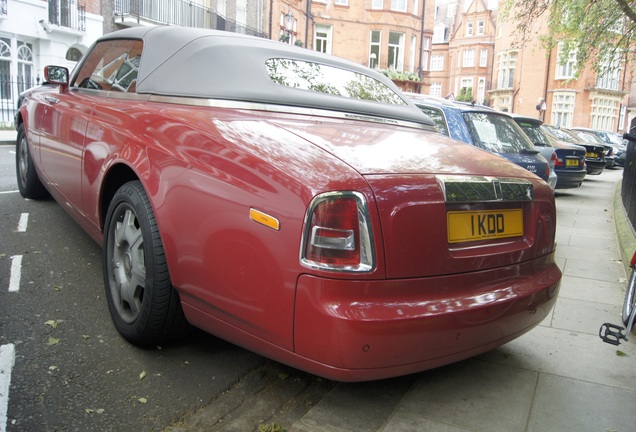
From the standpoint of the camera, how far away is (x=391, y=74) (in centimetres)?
3803

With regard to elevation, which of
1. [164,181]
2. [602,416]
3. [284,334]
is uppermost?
[164,181]

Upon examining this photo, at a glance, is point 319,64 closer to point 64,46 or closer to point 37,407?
point 37,407

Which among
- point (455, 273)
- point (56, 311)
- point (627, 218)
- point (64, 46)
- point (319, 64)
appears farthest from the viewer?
point (64, 46)

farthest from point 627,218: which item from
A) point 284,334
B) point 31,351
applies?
point 31,351

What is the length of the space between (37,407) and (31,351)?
56 cm

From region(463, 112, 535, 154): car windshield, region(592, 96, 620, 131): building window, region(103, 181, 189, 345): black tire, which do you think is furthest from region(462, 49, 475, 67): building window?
region(103, 181, 189, 345): black tire

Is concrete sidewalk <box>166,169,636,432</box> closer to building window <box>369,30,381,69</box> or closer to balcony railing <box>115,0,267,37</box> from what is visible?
balcony railing <box>115,0,267,37</box>

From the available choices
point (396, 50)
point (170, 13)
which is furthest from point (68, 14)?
point (396, 50)

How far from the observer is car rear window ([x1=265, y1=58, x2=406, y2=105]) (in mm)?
3236

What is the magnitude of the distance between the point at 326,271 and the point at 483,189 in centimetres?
89

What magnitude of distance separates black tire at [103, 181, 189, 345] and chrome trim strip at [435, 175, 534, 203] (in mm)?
1400

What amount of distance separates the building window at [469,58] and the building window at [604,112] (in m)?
25.6

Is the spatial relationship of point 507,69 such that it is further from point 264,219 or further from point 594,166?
point 264,219

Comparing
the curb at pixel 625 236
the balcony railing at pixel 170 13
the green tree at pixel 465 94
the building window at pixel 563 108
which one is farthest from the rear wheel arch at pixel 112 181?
the green tree at pixel 465 94
